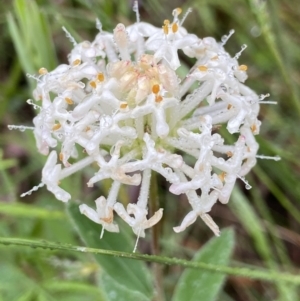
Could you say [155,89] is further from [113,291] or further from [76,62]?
[113,291]

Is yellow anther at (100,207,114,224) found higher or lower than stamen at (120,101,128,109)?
lower

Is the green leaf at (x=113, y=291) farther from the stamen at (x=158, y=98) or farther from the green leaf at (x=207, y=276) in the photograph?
the stamen at (x=158, y=98)

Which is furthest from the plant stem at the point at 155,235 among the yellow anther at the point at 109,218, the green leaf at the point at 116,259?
the yellow anther at the point at 109,218

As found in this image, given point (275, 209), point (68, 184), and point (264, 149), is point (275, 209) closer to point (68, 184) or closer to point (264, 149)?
point (264, 149)

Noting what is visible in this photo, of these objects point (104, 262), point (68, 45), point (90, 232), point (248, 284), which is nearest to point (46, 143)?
point (90, 232)

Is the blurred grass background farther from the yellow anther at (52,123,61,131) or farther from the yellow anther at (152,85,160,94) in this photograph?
the yellow anther at (152,85,160,94)

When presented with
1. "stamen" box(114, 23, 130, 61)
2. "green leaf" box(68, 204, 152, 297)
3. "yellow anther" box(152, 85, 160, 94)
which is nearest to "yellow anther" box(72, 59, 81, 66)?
"stamen" box(114, 23, 130, 61)

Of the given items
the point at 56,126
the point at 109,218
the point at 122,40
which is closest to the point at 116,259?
the point at 109,218
